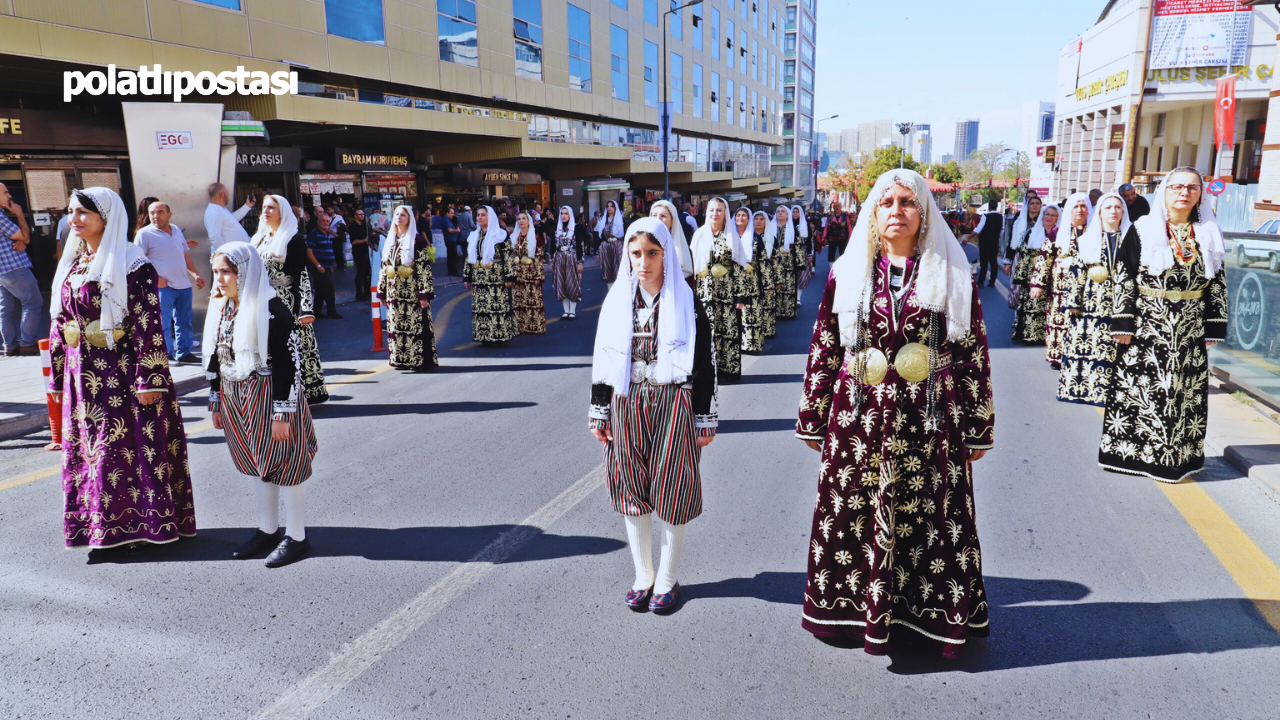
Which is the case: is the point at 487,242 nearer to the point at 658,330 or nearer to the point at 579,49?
the point at 658,330

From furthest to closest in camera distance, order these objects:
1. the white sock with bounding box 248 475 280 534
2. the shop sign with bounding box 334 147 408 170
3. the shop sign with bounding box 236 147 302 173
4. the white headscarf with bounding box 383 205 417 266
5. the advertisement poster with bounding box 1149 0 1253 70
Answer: the advertisement poster with bounding box 1149 0 1253 70
the shop sign with bounding box 334 147 408 170
the shop sign with bounding box 236 147 302 173
the white headscarf with bounding box 383 205 417 266
the white sock with bounding box 248 475 280 534

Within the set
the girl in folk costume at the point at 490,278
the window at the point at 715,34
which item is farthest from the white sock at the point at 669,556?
the window at the point at 715,34

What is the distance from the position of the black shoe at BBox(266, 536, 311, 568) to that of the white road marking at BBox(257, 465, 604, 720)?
879 mm

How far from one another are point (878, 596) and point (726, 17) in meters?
57.8

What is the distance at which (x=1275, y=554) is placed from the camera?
4.40m

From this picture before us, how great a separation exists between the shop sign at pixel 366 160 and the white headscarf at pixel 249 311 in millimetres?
20518

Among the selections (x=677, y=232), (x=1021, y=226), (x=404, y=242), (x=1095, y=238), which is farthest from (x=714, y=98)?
(x=677, y=232)

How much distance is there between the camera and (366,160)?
955 inches

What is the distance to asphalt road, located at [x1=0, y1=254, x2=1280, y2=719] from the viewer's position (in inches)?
126

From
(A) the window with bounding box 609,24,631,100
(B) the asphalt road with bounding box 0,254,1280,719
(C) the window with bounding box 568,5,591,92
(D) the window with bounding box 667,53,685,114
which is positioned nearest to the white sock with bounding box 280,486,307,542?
(B) the asphalt road with bounding box 0,254,1280,719

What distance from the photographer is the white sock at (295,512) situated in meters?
4.40

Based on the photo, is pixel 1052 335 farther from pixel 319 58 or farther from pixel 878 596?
pixel 319 58

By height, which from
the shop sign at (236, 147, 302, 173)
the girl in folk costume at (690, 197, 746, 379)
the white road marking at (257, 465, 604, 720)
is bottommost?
the white road marking at (257, 465, 604, 720)

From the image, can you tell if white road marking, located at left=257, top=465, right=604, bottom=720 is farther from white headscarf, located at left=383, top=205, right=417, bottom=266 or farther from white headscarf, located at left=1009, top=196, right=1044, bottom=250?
white headscarf, located at left=1009, top=196, right=1044, bottom=250
